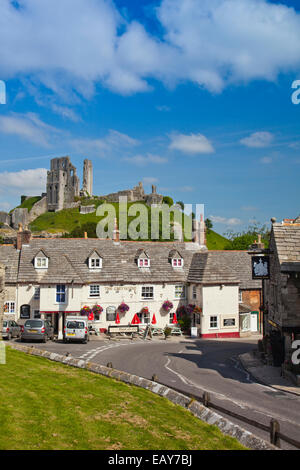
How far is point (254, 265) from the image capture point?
28562 millimetres

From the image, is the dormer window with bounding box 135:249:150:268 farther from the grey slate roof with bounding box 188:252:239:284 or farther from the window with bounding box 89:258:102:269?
the grey slate roof with bounding box 188:252:239:284

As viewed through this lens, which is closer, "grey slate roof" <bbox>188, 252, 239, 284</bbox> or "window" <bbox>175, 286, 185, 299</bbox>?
"grey slate roof" <bbox>188, 252, 239, 284</bbox>

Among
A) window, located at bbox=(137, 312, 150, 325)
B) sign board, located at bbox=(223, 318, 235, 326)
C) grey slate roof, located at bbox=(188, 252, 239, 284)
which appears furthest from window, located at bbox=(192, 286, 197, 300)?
window, located at bbox=(137, 312, 150, 325)

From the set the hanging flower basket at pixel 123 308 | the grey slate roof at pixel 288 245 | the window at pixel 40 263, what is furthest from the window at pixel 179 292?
the grey slate roof at pixel 288 245

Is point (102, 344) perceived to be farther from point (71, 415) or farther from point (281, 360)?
point (71, 415)

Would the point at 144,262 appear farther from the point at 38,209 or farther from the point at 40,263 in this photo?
the point at 38,209

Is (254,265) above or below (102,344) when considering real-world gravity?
above

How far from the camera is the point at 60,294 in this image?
3947 centimetres

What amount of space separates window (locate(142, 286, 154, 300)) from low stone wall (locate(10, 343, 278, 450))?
2161cm

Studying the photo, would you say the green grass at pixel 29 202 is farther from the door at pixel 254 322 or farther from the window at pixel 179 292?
the door at pixel 254 322

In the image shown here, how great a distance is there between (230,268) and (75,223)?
328 feet

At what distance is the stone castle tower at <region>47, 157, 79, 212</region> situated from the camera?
159250 mm
